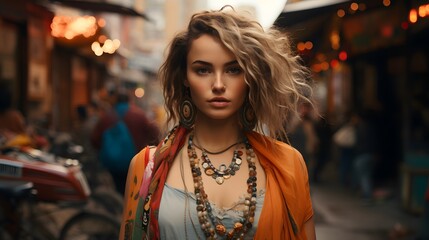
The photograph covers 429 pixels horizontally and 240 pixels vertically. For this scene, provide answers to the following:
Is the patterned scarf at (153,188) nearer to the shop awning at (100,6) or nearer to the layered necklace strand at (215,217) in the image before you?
the layered necklace strand at (215,217)

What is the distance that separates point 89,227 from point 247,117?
410 centimetres

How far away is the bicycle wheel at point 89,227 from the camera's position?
6625 millimetres

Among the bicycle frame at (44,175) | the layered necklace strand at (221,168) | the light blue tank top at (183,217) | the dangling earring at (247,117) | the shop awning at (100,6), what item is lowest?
the bicycle frame at (44,175)

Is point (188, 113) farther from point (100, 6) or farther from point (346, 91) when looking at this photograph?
point (346, 91)

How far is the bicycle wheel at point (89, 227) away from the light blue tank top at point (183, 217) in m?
4.02

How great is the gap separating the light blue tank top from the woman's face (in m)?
0.36

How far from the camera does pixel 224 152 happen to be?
2.88m

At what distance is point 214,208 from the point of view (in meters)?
2.72

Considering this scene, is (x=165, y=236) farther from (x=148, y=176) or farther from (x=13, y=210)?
(x=13, y=210)

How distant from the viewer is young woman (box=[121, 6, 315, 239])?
8.84 feet

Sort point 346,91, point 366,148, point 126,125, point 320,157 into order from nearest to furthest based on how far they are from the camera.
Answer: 1. point 126,125
2. point 366,148
3. point 320,157
4. point 346,91

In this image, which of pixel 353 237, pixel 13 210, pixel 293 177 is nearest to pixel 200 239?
pixel 293 177

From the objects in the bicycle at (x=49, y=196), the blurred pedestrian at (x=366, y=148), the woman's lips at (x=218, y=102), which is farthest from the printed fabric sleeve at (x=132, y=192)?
the blurred pedestrian at (x=366, y=148)

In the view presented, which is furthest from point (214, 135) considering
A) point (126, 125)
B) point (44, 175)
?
point (126, 125)
